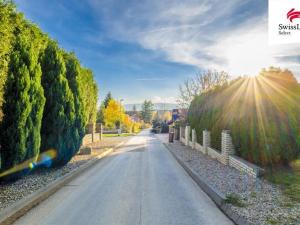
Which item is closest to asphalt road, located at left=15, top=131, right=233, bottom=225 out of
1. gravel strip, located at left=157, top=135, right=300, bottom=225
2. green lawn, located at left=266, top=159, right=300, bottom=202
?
gravel strip, located at left=157, top=135, right=300, bottom=225

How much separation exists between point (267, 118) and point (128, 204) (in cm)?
695

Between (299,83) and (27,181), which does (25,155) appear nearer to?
(27,181)

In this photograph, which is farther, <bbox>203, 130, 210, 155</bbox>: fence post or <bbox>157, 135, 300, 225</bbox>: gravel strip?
<bbox>203, 130, 210, 155</bbox>: fence post

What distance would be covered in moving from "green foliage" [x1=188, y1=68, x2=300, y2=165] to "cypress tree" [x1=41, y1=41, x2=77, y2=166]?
24.4 ft

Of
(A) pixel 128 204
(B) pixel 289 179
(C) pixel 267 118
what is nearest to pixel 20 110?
(A) pixel 128 204

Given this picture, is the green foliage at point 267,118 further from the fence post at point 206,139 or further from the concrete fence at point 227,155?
the fence post at point 206,139

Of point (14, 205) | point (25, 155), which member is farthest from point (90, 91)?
point (14, 205)

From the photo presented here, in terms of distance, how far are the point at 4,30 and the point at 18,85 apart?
224 centimetres

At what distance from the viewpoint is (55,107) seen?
1116 centimetres

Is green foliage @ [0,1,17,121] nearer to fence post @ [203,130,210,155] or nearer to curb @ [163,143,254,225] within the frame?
curb @ [163,143,254,225]

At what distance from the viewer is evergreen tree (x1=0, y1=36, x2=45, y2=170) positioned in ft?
26.4

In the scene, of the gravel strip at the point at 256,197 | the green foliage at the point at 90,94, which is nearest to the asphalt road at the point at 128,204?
the gravel strip at the point at 256,197

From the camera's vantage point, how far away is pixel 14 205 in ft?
20.4

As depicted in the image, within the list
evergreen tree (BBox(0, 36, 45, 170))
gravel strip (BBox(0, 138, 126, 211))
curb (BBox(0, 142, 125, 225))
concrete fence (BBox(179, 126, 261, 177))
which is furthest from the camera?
concrete fence (BBox(179, 126, 261, 177))
